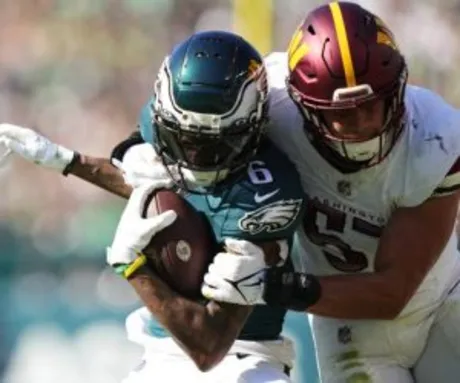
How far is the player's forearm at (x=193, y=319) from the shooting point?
2.54m

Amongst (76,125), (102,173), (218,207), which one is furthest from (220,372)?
(76,125)

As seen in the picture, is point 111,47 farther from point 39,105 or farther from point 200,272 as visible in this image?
point 200,272

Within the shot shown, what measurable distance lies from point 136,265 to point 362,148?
1.38ft

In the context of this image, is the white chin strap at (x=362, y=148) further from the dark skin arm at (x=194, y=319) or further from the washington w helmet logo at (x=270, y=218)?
the dark skin arm at (x=194, y=319)

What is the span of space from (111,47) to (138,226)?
1.63 m

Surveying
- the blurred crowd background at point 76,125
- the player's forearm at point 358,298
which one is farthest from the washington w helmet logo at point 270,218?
A: the blurred crowd background at point 76,125

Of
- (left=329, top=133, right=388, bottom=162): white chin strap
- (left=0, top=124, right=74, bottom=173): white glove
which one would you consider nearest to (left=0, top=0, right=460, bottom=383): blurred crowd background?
(left=0, top=124, right=74, bottom=173): white glove

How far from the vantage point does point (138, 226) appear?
8.32ft

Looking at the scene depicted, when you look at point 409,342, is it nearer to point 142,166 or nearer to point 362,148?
point 362,148

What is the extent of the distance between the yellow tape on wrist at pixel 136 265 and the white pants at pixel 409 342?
0.55 meters

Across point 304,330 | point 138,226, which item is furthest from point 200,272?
point 304,330

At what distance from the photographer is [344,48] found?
104 inches

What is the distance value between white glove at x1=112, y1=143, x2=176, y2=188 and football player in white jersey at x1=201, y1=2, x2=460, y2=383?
0.22m

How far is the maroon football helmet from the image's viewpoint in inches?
103
